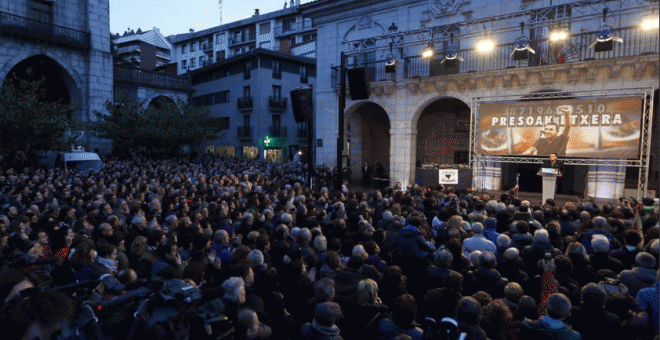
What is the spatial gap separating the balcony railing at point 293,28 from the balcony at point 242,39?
3.57m

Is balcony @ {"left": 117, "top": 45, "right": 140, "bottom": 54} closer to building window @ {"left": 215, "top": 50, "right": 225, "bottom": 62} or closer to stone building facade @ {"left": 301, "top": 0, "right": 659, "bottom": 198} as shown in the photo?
building window @ {"left": 215, "top": 50, "right": 225, "bottom": 62}

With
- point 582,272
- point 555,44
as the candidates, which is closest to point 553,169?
point 555,44

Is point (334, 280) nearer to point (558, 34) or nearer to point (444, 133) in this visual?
point (558, 34)

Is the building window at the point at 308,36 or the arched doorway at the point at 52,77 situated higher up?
the building window at the point at 308,36

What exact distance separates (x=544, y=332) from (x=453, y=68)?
1671 cm

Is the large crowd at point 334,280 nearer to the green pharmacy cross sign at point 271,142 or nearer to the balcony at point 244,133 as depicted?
the green pharmacy cross sign at point 271,142

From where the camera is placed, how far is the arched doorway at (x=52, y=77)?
81.2ft

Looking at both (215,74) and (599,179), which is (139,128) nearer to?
(215,74)

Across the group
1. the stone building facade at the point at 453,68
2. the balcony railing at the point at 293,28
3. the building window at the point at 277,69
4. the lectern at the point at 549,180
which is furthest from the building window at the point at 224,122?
the lectern at the point at 549,180

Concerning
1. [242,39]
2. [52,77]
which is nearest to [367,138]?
[52,77]

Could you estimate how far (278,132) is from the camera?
37312 millimetres

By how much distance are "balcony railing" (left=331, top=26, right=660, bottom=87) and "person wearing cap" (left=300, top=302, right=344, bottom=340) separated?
1333 centimetres

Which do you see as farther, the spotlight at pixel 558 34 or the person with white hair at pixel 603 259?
the spotlight at pixel 558 34

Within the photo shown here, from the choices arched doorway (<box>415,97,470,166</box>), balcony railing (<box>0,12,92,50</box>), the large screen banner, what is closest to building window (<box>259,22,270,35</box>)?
balcony railing (<box>0,12,92,50</box>)
